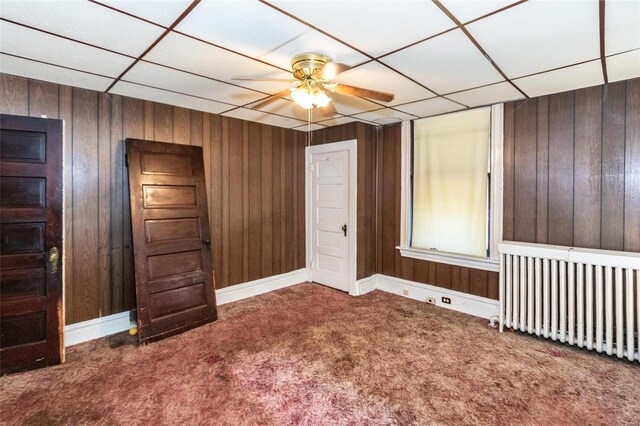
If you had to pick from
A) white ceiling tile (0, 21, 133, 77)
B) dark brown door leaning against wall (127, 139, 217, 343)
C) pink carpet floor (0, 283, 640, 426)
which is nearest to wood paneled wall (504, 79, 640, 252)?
pink carpet floor (0, 283, 640, 426)

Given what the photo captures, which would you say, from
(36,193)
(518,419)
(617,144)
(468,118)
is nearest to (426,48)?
(468,118)

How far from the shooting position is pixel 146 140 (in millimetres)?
3352

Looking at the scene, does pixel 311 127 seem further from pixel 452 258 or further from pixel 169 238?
pixel 452 258

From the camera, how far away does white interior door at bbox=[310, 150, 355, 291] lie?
452 centimetres

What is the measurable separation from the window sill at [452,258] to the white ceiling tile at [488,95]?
1768 millimetres

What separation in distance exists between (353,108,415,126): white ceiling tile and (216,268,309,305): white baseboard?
2565 millimetres

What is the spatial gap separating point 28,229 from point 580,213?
197 inches

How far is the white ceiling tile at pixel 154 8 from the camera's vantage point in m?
1.64

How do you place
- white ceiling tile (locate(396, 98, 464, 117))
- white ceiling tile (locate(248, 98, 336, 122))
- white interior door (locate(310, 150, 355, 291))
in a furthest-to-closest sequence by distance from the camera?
white interior door (locate(310, 150, 355, 291)), white ceiling tile (locate(248, 98, 336, 122)), white ceiling tile (locate(396, 98, 464, 117))

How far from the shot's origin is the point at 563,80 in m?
2.73

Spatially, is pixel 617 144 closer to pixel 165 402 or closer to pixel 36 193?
pixel 165 402

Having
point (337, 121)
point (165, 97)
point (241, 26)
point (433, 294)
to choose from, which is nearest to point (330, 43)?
point (241, 26)

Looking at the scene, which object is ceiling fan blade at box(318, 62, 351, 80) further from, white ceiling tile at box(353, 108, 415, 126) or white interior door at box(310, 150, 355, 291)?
white interior door at box(310, 150, 355, 291)

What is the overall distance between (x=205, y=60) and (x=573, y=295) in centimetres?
372
